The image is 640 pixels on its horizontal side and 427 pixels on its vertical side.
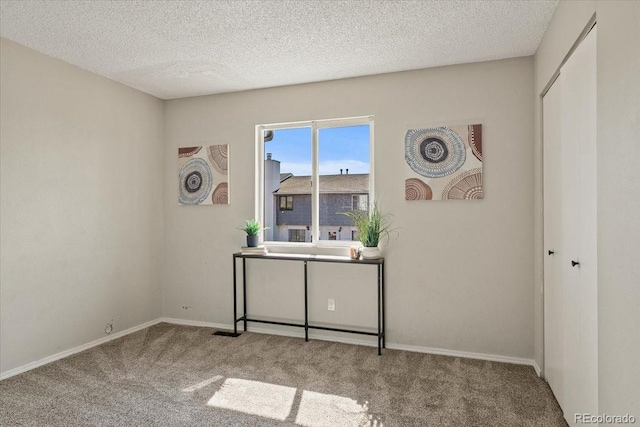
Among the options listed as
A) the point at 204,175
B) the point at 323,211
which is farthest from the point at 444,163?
the point at 204,175

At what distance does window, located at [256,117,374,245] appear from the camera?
379cm

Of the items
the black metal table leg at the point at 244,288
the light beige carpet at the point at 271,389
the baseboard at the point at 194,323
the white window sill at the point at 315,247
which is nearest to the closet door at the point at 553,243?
the light beige carpet at the point at 271,389

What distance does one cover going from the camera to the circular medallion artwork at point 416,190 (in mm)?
3422

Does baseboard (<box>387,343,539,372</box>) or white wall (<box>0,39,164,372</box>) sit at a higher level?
white wall (<box>0,39,164,372</box>)

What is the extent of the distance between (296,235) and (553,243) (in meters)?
2.34

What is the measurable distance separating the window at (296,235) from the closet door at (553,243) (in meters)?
2.20

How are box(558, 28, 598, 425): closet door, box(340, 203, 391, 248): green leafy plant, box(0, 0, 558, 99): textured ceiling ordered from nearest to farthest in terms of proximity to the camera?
box(558, 28, 598, 425): closet door
box(0, 0, 558, 99): textured ceiling
box(340, 203, 391, 248): green leafy plant

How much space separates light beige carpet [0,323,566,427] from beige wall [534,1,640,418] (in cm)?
104

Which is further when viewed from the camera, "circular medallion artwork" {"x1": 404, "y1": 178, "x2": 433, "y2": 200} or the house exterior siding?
the house exterior siding

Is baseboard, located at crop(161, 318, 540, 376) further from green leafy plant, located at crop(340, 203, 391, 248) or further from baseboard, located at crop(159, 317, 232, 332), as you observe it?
green leafy plant, located at crop(340, 203, 391, 248)

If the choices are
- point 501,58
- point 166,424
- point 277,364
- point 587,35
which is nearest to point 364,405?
point 277,364

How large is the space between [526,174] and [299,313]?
243cm

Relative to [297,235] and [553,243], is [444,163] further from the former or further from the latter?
[297,235]

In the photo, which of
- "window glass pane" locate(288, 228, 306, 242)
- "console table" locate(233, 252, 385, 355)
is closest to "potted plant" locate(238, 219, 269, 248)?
"console table" locate(233, 252, 385, 355)
